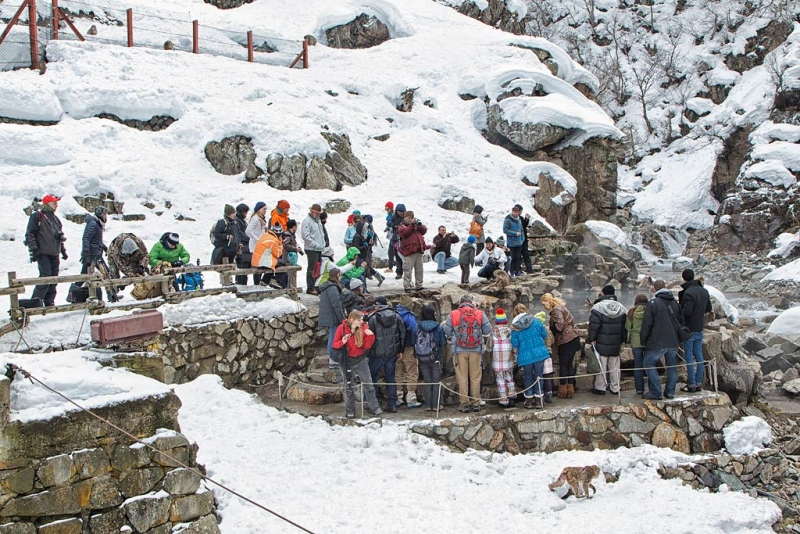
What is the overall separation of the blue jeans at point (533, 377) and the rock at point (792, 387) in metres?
5.40

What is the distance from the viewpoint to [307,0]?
31656mm

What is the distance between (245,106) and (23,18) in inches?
376

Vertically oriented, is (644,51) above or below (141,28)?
above

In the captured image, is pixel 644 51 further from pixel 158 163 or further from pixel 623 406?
pixel 623 406

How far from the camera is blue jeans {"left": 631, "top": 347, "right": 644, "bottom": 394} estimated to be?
32.5ft

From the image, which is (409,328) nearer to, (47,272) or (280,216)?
(280,216)

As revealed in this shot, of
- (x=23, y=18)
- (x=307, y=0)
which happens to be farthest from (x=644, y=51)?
(x=23, y=18)

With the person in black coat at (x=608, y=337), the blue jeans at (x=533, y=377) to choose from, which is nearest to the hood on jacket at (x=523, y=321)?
the blue jeans at (x=533, y=377)

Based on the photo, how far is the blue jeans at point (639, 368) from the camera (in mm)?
9914

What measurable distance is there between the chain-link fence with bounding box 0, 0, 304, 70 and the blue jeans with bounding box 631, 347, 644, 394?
63.3 feet

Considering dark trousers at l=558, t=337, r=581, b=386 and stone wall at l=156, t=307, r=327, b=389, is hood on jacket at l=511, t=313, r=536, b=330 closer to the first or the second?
dark trousers at l=558, t=337, r=581, b=386

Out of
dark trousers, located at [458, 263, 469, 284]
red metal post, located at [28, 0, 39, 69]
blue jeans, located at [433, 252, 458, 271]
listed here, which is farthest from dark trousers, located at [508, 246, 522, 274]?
red metal post, located at [28, 0, 39, 69]

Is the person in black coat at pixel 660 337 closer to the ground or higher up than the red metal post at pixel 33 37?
closer to the ground

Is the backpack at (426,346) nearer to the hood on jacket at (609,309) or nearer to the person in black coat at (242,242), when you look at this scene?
the hood on jacket at (609,309)
